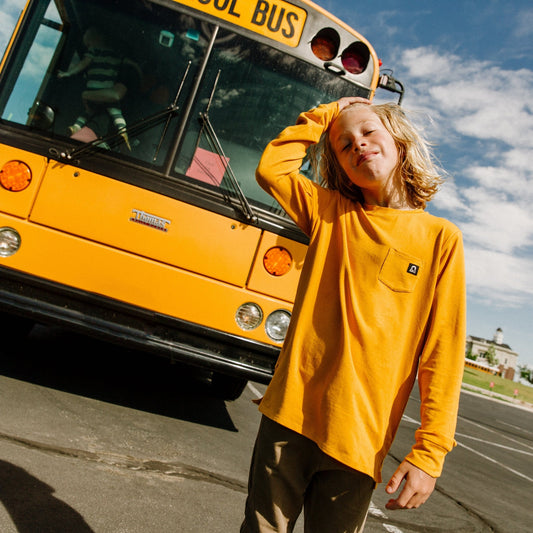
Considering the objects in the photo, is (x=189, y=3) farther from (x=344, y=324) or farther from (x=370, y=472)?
(x=370, y=472)

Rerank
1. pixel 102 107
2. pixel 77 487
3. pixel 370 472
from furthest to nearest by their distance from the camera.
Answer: pixel 102 107 < pixel 77 487 < pixel 370 472

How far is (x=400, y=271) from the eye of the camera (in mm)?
1420

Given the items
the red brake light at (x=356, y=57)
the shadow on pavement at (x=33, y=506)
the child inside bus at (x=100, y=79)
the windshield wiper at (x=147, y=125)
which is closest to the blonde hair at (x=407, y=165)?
the shadow on pavement at (x=33, y=506)

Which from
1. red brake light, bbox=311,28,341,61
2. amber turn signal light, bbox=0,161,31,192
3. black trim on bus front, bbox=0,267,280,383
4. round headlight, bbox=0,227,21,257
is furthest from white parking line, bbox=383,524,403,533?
red brake light, bbox=311,28,341,61

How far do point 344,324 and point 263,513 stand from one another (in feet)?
1.79

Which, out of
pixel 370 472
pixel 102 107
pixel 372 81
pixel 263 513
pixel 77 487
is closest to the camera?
pixel 370 472

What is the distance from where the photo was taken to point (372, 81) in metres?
4.01

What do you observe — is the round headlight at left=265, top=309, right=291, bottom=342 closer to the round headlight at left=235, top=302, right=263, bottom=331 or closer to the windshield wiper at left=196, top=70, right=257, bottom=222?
the round headlight at left=235, top=302, right=263, bottom=331

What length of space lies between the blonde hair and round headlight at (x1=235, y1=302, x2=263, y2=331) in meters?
1.99

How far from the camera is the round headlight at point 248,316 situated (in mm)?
3584

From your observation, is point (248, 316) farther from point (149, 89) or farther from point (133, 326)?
point (149, 89)

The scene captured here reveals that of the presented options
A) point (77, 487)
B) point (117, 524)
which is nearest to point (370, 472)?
point (117, 524)

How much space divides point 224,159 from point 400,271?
2.47 meters

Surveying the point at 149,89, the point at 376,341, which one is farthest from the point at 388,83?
the point at 376,341
